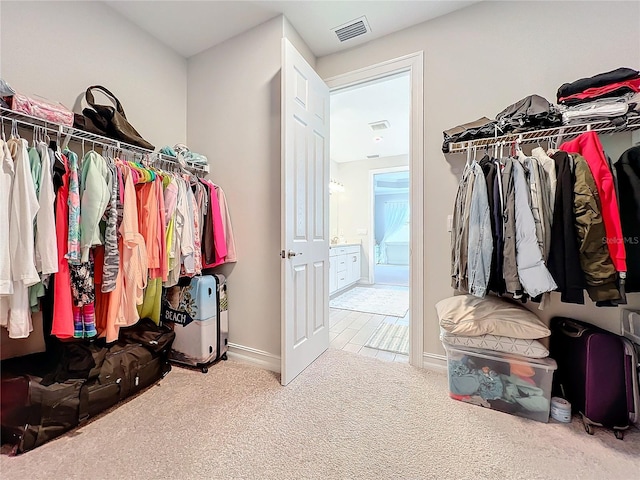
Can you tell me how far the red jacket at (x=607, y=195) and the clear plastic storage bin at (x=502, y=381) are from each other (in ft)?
2.12

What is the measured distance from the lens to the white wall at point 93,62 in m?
1.48

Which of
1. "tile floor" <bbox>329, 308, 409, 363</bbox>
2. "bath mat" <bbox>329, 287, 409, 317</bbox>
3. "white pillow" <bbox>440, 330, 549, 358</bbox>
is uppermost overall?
"white pillow" <bbox>440, 330, 549, 358</bbox>

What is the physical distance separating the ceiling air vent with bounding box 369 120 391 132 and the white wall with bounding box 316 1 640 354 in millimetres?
1534

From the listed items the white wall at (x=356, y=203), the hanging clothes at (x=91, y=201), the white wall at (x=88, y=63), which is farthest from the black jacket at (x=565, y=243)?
the white wall at (x=356, y=203)

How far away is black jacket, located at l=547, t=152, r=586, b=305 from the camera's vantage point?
4.02 feet

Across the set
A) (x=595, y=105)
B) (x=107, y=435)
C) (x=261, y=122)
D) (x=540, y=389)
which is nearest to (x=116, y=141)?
(x=261, y=122)

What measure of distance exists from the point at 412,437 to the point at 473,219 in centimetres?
119

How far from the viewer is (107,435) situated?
1297 millimetres

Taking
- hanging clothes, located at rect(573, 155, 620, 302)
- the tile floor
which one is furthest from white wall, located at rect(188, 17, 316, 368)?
hanging clothes, located at rect(573, 155, 620, 302)

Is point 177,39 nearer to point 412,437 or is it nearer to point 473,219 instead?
point 473,219

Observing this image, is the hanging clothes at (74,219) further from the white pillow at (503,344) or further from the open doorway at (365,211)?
the white pillow at (503,344)

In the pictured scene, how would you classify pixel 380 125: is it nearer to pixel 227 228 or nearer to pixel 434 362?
pixel 227 228

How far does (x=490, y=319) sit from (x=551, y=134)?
1116 millimetres

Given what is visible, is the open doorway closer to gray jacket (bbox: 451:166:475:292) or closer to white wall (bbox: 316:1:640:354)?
white wall (bbox: 316:1:640:354)
